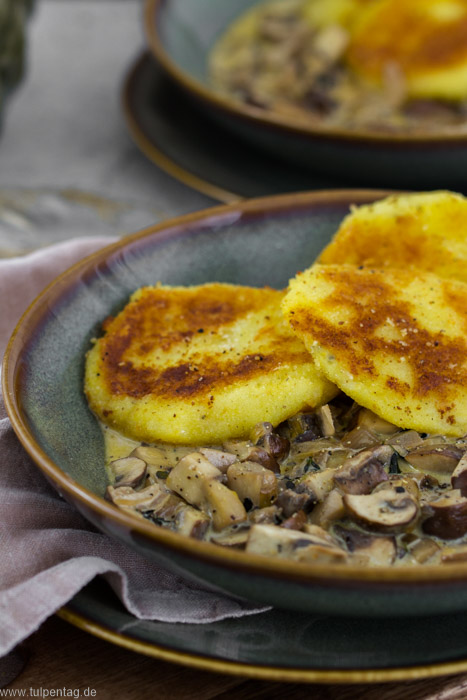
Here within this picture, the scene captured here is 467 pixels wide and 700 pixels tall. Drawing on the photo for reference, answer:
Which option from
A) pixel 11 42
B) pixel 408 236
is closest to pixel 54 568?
pixel 408 236

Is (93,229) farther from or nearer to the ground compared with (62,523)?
nearer to the ground

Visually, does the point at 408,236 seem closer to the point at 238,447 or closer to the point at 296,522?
the point at 238,447

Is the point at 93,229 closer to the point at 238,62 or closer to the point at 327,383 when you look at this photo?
the point at 238,62

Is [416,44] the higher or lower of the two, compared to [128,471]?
higher

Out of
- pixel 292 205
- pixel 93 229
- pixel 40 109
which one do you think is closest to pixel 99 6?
pixel 40 109

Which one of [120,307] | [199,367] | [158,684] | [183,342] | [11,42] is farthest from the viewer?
[11,42]

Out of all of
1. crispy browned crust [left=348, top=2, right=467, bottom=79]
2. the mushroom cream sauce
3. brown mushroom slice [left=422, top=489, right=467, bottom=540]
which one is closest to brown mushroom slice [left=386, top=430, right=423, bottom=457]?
the mushroom cream sauce

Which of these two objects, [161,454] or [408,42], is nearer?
[161,454]
